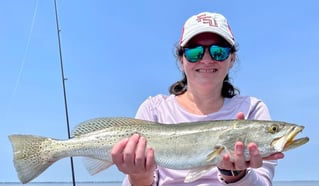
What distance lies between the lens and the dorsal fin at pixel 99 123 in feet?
14.1

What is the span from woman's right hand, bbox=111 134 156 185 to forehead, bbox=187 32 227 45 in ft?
3.59

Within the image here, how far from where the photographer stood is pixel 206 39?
15.3ft

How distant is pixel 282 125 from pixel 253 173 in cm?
49

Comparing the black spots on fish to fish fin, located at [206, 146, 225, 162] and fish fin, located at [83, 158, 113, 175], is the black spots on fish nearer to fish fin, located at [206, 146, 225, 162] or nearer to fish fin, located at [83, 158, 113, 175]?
fish fin, located at [206, 146, 225, 162]

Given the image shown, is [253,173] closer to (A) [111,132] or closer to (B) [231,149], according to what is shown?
(B) [231,149]

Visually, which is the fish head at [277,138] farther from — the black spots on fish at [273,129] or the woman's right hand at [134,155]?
the woman's right hand at [134,155]

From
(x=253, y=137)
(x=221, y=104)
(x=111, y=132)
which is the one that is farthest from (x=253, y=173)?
(x=111, y=132)

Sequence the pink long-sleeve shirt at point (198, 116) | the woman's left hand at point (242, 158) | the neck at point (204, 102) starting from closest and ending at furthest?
the woman's left hand at point (242, 158)
the pink long-sleeve shirt at point (198, 116)
the neck at point (204, 102)

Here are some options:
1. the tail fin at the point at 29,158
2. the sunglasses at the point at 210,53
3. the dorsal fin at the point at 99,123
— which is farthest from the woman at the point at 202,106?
the tail fin at the point at 29,158

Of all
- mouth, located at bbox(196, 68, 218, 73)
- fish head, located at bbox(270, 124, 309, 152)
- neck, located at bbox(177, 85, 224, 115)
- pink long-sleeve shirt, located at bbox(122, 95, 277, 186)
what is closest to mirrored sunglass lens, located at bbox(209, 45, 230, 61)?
mouth, located at bbox(196, 68, 218, 73)

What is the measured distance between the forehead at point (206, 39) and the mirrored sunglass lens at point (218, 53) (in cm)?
13

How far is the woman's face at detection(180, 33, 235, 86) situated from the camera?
14.9 ft

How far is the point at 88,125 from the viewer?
4.35m

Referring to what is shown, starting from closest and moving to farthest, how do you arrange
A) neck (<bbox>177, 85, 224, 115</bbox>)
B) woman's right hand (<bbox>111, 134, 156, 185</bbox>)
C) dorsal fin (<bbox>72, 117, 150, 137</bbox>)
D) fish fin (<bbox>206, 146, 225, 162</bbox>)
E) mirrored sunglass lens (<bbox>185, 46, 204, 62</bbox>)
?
fish fin (<bbox>206, 146, 225, 162</bbox>) < woman's right hand (<bbox>111, 134, 156, 185</bbox>) < dorsal fin (<bbox>72, 117, 150, 137</bbox>) < mirrored sunglass lens (<bbox>185, 46, 204, 62</bbox>) < neck (<bbox>177, 85, 224, 115</bbox>)
